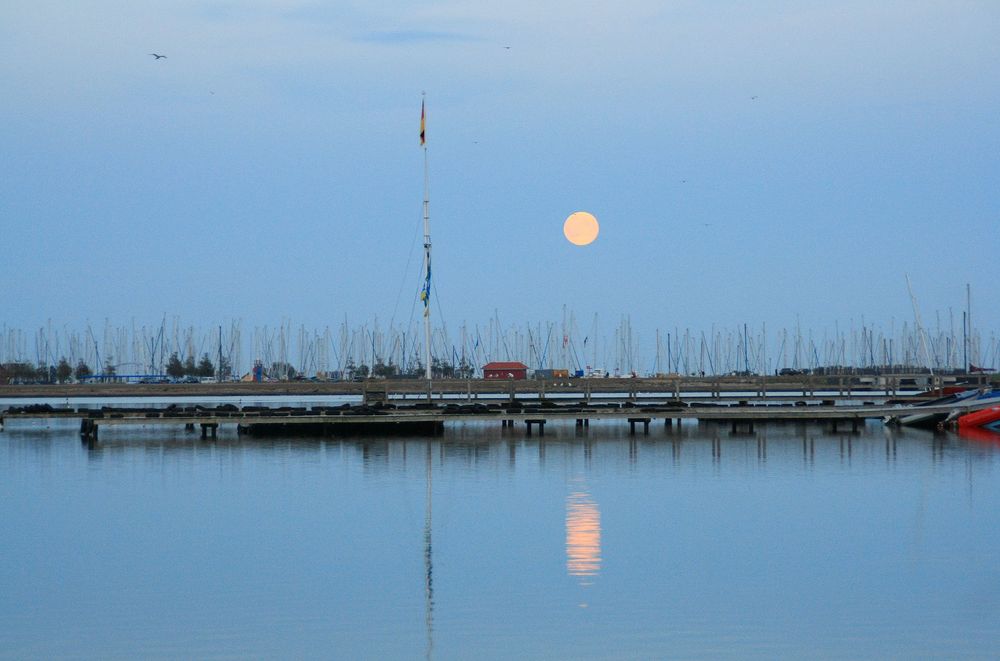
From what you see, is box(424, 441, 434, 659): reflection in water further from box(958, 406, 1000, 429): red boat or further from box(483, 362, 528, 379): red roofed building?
box(483, 362, 528, 379): red roofed building

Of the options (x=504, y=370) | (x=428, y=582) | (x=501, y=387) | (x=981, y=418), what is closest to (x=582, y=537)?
(x=428, y=582)

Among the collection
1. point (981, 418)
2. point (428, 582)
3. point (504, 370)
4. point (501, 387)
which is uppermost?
point (504, 370)

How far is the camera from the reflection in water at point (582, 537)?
2541 centimetres

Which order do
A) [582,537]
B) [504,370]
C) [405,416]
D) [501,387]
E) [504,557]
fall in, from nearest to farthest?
[504,557], [582,537], [405,416], [501,387], [504,370]

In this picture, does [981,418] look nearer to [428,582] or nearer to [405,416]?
[405,416]

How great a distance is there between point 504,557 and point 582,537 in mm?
3455

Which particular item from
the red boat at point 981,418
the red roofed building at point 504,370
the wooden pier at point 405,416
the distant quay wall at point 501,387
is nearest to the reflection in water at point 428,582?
the wooden pier at point 405,416

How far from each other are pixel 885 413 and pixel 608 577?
44.3m

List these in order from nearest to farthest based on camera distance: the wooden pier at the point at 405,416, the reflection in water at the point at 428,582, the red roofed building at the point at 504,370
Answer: the reflection in water at the point at 428,582
the wooden pier at the point at 405,416
the red roofed building at the point at 504,370

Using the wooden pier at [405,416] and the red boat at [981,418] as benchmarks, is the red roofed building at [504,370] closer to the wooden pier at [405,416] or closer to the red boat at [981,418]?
the wooden pier at [405,416]

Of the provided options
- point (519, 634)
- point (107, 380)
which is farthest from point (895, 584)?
point (107, 380)

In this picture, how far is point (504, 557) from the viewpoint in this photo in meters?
27.0

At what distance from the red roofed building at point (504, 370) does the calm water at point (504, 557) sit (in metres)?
87.6

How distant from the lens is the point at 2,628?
66.5ft
